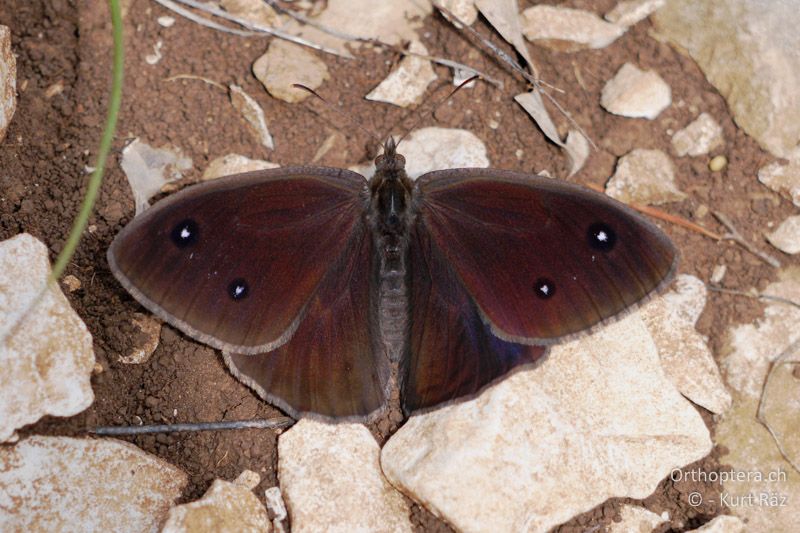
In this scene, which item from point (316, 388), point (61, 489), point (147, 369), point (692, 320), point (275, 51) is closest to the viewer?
point (61, 489)

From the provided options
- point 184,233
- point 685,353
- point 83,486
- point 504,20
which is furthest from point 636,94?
point 83,486

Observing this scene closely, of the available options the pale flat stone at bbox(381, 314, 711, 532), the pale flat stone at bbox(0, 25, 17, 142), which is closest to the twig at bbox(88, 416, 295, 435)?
the pale flat stone at bbox(381, 314, 711, 532)

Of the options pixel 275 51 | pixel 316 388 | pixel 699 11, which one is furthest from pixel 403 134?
pixel 699 11

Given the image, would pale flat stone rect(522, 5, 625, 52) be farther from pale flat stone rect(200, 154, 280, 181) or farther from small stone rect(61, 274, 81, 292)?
small stone rect(61, 274, 81, 292)

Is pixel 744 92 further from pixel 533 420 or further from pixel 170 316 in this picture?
pixel 170 316

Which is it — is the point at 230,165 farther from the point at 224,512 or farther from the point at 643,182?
the point at 643,182

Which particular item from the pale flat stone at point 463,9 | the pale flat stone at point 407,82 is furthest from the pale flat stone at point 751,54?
the pale flat stone at point 407,82
